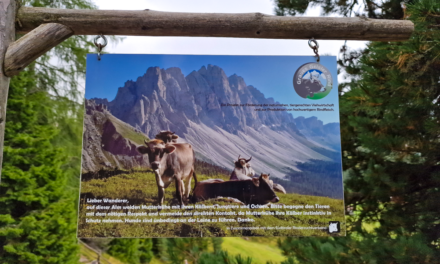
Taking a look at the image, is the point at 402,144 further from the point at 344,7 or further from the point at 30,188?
the point at 30,188

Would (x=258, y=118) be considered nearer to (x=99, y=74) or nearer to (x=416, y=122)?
(x=99, y=74)

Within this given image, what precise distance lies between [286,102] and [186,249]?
2445mm

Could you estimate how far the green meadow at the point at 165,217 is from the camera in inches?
58.1

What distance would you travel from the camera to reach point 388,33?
154 centimetres

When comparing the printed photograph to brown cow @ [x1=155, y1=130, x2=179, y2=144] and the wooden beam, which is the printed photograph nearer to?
brown cow @ [x1=155, y1=130, x2=179, y2=144]

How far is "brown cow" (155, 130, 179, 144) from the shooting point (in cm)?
154

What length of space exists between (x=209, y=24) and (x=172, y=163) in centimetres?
63

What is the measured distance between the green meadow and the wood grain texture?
54 centimetres

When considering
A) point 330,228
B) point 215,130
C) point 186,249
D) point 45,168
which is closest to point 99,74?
point 215,130

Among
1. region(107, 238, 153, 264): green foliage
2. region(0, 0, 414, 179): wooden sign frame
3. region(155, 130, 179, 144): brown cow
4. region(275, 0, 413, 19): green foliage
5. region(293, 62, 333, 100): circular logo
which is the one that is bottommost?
region(107, 238, 153, 264): green foliage

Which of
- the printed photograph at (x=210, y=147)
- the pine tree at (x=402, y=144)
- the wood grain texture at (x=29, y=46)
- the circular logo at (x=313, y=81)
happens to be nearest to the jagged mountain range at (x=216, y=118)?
the printed photograph at (x=210, y=147)

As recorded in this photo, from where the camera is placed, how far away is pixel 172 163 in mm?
1539

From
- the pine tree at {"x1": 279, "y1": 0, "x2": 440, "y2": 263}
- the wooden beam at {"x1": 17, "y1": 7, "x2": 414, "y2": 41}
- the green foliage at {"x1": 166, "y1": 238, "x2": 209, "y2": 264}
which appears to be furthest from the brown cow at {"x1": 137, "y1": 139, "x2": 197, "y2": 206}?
the green foliage at {"x1": 166, "y1": 238, "x2": 209, "y2": 264}

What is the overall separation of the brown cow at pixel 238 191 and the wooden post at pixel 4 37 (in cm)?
81
